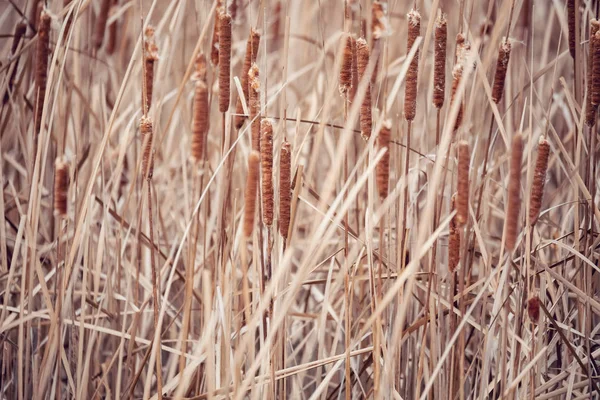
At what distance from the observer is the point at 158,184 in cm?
156

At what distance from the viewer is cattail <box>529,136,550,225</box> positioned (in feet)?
2.24

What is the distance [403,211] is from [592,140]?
31 cm

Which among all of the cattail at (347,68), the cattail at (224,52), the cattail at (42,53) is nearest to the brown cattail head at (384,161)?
the cattail at (347,68)

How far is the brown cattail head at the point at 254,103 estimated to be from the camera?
72 cm

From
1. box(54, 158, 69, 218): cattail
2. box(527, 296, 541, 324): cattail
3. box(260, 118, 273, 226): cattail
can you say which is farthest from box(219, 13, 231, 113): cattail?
box(527, 296, 541, 324): cattail

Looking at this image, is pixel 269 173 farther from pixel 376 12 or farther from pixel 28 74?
pixel 28 74

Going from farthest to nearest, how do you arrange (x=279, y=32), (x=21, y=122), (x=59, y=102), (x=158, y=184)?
(x=279, y=32) → (x=158, y=184) → (x=21, y=122) → (x=59, y=102)

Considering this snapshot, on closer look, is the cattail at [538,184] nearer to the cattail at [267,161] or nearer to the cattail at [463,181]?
the cattail at [463,181]

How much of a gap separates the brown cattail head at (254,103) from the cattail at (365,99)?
15 centimetres

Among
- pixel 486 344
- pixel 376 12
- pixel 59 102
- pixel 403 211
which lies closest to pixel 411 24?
pixel 376 12

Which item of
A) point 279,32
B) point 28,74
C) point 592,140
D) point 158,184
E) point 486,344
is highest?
point 279,32

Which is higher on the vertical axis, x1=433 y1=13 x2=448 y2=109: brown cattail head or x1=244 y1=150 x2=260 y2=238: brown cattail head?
x1=433 y1=13 x2=448 y2=109: brown cattail head

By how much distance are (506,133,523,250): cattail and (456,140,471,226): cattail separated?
5cm

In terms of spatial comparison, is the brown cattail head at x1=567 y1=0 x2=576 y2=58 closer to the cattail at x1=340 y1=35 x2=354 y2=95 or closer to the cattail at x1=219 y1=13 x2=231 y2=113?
the cattail at x1=340 y1=35 x2=354 y2=95
